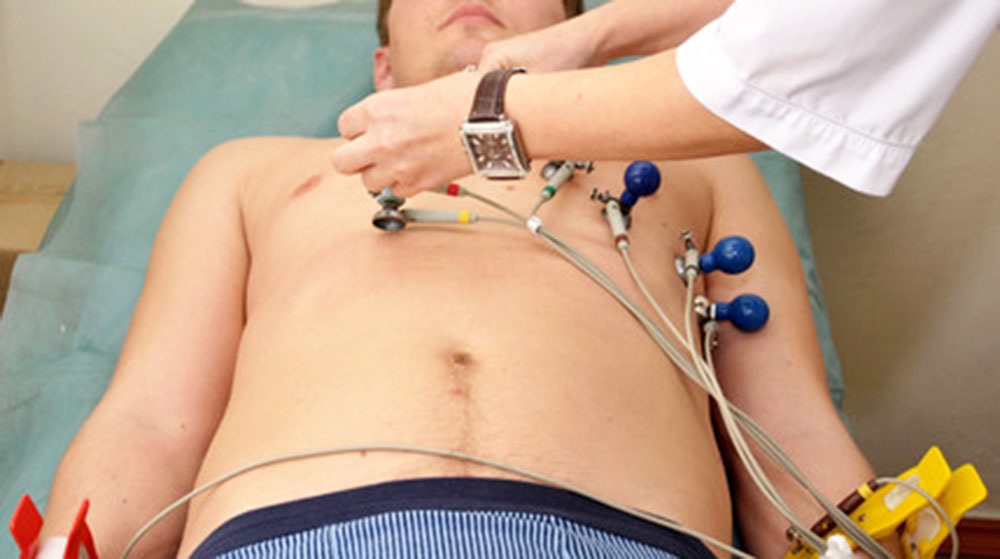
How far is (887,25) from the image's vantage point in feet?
2.16

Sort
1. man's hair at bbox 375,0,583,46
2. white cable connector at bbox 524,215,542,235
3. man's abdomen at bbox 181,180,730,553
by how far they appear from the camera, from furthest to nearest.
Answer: man's hair at bbox 375,0,583,46, white cable connector at bbox 524,215,542,235, man's abdomen at bbox 181,180,730,553

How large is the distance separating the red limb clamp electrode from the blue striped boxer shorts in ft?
0.39

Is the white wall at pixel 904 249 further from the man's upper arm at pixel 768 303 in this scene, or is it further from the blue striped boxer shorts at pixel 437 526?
the blue striped boxer shorts at pixel 437 526

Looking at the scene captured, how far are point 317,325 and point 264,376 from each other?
8cm

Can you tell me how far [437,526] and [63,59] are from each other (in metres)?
1.81

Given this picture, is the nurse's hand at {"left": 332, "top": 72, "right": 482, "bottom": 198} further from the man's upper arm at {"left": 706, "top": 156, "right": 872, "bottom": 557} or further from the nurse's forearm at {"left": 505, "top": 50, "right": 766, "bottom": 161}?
the man's upper arm at {"left": 706, "top": 156, "right": 872, "bottom": 557}

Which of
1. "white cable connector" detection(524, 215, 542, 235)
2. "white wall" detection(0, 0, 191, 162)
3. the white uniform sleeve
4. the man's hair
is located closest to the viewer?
the white uniform sleeve

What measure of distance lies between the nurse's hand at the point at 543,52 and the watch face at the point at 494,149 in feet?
1.05

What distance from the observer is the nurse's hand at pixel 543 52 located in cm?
117

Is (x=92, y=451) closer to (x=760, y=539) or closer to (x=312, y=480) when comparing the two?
(x=312, y=480)

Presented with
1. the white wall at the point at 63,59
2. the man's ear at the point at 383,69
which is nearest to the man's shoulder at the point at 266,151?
the man's ear at the point at 383,69

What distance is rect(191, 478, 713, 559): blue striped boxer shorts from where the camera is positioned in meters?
0.75

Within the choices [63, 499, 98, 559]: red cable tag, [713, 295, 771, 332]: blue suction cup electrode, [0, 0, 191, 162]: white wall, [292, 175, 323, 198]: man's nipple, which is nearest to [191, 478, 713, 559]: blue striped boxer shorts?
[63, 499, 98, 559]: red cable tag

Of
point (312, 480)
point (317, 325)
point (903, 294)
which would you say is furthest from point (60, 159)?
point (903, 294)
